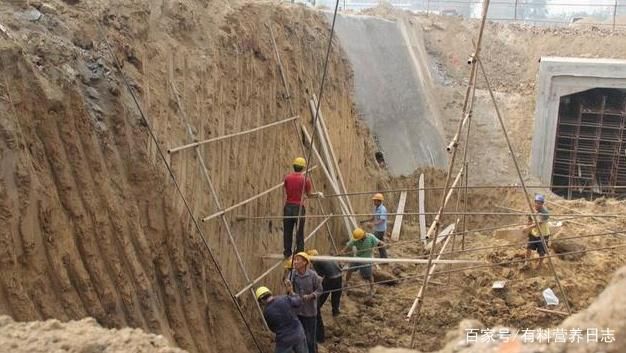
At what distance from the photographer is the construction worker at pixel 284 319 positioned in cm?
666

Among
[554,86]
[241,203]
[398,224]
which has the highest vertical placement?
[554,86]

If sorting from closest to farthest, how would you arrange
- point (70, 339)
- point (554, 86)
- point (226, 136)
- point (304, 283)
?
point (70, 339) < point (304, 283) < point (226, 136) < point (554, 86)

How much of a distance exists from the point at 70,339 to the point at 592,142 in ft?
50.5

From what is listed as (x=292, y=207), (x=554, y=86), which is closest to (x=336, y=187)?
(x=292, y=207)

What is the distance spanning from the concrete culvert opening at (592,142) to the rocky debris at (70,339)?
14.3 m

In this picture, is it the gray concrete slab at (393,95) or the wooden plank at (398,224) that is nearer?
the wooden plank at (398,224)

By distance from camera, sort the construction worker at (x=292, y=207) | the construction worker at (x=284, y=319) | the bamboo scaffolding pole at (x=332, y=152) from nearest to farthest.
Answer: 1. the construction worker at (x=284, y=319)
2. the construction worker at (x=292, y=207)
3. the bamboo scaffolding pole at (x=332, y=152)

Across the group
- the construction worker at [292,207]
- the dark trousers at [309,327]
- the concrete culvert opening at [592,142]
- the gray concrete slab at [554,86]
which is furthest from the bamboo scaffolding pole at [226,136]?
the concrete culvert opening at [592,142]

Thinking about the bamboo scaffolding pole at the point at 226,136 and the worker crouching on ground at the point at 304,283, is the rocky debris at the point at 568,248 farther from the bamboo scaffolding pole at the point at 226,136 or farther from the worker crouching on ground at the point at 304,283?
the worker crouching on ground at the point at 304,283

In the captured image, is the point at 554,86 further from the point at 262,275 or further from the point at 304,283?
the point at 304,283

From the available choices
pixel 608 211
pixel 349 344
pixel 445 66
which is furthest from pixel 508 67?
pixel 349 344

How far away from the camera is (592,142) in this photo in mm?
16828

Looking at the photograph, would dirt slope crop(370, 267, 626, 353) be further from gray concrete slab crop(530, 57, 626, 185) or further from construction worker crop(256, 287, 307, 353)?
gray concrete slab crop(530, 57, 626, 185)

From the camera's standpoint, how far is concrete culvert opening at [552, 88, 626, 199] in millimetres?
16672
